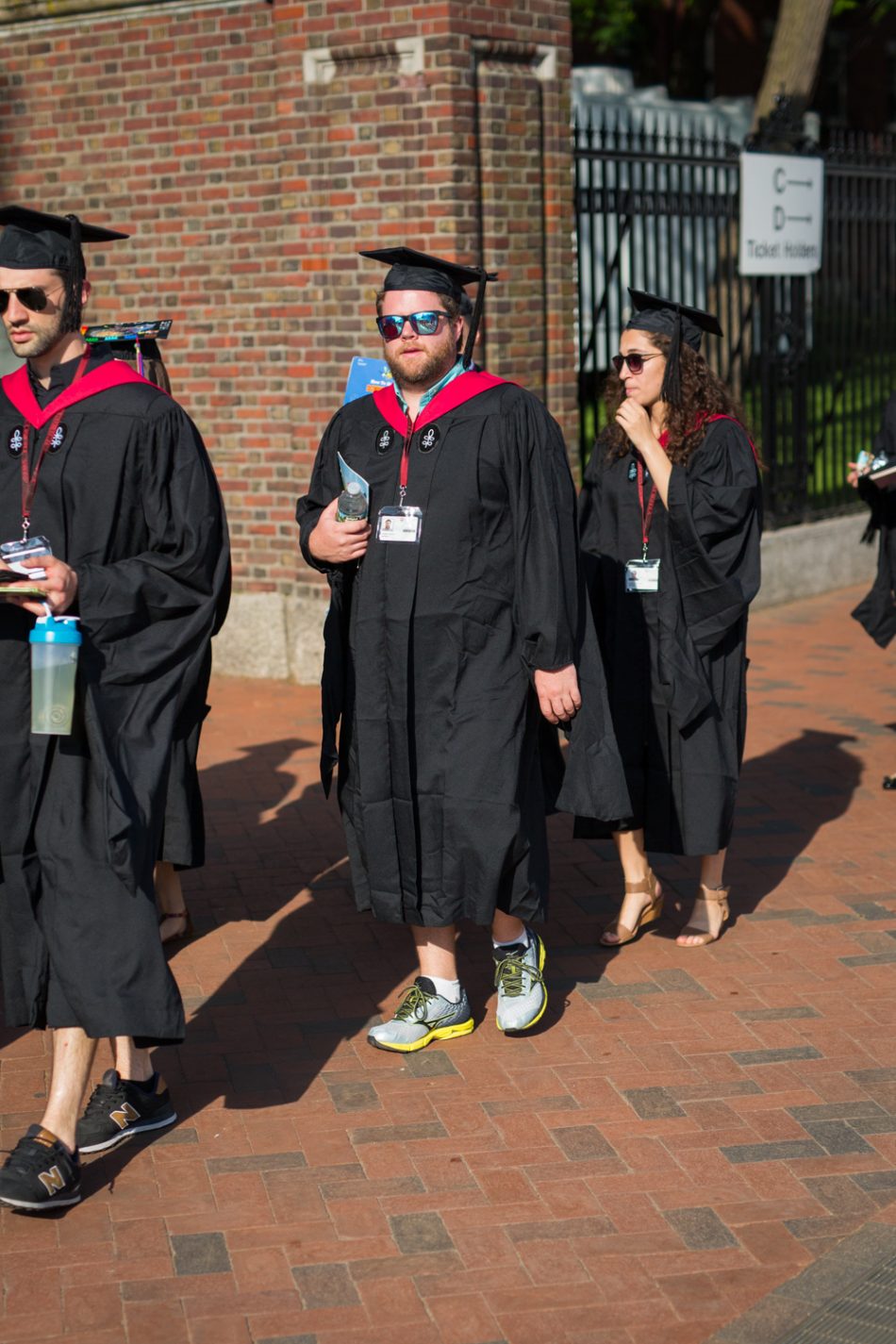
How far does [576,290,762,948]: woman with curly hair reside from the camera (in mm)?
5789

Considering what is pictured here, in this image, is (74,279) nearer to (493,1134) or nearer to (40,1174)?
(40,1174)

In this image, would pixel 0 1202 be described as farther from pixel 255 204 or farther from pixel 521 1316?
pixel 255 204

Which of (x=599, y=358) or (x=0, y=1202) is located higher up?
(x=599, y=358)

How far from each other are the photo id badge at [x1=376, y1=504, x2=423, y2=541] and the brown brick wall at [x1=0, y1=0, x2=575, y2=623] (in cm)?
484

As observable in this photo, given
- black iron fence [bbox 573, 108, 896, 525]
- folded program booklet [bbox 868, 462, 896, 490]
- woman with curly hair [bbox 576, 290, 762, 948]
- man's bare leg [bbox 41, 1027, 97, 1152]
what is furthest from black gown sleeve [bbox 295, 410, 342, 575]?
black iron fence [bbox 573, 108, 896, 525]

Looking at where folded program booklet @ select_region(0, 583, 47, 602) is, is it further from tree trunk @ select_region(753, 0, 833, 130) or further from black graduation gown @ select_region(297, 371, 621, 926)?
tree trunk @ select_region(753, 0, 833, 130)

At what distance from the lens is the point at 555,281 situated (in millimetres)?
10258

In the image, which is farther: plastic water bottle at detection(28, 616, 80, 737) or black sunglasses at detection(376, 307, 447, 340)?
black sunglasses at detection(376, 307, 447, 340)

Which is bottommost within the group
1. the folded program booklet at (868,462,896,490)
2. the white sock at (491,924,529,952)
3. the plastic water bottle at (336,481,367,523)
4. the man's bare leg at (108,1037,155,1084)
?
the man's bare leg at (108,1037,155,1084)

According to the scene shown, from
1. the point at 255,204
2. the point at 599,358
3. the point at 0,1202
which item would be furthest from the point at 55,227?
the point at 599,358

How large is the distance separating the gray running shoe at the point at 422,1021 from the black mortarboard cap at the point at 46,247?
2.08m

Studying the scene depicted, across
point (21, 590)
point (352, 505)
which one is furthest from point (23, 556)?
point (352, 505)

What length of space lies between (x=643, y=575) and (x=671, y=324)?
0.78 metres

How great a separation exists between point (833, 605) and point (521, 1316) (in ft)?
31.4
